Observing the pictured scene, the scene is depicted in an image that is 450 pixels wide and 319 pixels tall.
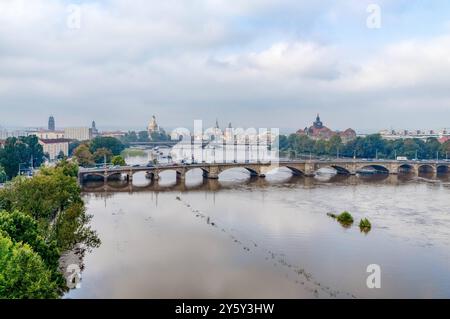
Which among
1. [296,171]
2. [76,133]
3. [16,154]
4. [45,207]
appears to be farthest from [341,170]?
[76,133]

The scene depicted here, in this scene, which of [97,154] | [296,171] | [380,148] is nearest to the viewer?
[296,171]

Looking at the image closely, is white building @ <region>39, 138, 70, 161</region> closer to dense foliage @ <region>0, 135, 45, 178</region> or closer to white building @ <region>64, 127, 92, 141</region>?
dense foliage @ <region>0, 135, 45, 178</region>

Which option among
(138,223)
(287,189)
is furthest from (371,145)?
(138,223)

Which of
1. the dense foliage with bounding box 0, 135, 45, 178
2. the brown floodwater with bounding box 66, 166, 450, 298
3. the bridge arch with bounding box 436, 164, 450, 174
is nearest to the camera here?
the brown floodwater with bounding box 66, 166, 450, 298

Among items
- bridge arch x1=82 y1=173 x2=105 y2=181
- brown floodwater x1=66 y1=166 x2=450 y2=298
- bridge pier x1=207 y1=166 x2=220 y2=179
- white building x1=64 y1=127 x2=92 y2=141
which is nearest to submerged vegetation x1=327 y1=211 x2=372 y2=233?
brown floodwater x1=66 y1=166 x2=450 y2=298

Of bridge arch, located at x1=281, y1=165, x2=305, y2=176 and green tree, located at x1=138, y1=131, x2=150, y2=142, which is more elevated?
A: green tree, located at x1=138, y1=131, x2=150, y2=142

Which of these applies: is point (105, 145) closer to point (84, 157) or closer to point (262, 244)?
point (84, 157)
